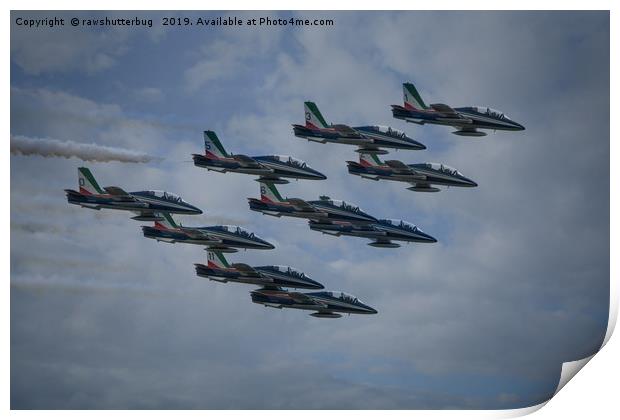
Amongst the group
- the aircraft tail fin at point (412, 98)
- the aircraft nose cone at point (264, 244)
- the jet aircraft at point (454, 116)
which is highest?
the aircraft tail fin at point (412, 98)

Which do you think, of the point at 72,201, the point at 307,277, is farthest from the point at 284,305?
the point at 72,201

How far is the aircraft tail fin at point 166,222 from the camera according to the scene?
54.2m

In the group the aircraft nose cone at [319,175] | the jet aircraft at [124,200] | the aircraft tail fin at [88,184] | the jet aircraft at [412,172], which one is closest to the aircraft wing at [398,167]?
the jet aircraft at [412,172]

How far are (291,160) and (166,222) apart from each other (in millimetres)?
3166

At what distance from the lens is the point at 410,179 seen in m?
54.2

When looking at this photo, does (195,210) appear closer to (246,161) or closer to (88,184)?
(246,161)

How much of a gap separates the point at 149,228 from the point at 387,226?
17.7ft

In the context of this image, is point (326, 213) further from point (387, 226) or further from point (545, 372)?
point (545, 372)

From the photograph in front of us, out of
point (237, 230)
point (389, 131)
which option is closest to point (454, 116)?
point (389, 131)

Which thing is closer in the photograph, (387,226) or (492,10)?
(492,10)

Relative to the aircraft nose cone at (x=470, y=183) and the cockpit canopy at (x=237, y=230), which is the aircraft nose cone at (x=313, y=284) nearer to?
the cockpit canopy at (x=237, y=230)

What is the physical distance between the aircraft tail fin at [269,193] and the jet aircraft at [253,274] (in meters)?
1.49

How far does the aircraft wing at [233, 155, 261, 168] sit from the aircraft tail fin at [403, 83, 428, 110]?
354cm
